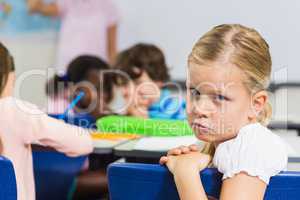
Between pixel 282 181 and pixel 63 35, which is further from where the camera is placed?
pixel 63 35

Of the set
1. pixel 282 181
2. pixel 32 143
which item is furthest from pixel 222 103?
pixel 32 143

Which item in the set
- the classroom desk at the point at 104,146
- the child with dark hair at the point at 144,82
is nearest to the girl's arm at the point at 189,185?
the classroom desk at the point at 104,146

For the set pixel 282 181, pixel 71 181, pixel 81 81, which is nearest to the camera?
pixel 282 181

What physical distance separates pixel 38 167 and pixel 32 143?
375 mm

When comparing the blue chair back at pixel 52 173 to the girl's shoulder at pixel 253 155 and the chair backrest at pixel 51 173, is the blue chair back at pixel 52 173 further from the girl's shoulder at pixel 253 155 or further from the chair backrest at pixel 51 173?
the girl's shoulder at pixel 253 155

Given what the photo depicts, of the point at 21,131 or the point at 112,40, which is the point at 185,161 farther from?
the point at 112,40

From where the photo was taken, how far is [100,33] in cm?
395

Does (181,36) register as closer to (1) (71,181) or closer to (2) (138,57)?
(2) (138,57)

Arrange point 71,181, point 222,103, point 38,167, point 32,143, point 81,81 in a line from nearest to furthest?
1. point 222,103
2. point 32,143
3. point 38,167
4. point 71,181
5. point 81,81

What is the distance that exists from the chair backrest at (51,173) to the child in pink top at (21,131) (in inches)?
13.4

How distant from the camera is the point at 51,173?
196 centimetres

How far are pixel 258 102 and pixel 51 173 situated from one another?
3.55ft

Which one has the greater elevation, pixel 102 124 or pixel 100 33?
pixel 100 33

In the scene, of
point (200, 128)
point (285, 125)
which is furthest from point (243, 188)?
point (285, 125)
